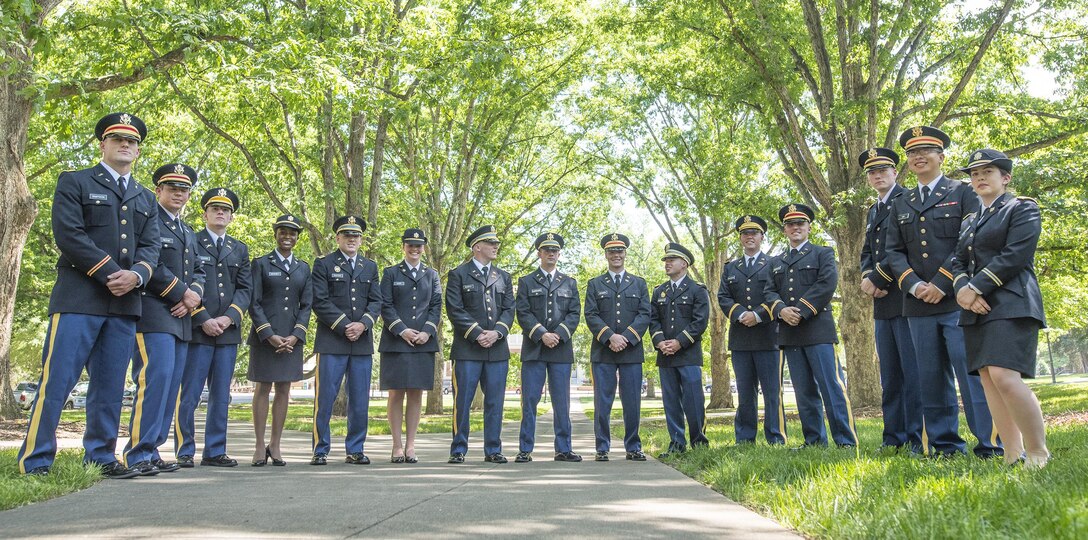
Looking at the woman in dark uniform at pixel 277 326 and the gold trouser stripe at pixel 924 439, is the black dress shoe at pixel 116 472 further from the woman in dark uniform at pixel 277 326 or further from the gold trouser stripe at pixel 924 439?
the gold trouser stripe at pixel 924 439

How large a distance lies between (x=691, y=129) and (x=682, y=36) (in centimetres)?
779

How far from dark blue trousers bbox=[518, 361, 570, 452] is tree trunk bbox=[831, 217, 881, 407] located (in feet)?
27.4

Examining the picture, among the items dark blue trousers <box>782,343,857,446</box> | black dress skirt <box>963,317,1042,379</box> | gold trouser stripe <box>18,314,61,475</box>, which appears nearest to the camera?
black dress skirt <box>963,317,1042,379</box>

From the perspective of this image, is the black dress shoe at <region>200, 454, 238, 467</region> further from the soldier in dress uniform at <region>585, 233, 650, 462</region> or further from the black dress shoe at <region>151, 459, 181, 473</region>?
the soldier in dress uniform at <region>585, 233, 650, 462</region>

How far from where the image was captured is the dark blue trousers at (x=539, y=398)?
7746 millimetres

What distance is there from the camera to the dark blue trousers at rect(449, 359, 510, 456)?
25.0ft

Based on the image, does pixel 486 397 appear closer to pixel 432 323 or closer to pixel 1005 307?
pixel 432 323

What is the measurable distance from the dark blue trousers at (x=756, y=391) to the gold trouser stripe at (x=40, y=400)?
5.65 m

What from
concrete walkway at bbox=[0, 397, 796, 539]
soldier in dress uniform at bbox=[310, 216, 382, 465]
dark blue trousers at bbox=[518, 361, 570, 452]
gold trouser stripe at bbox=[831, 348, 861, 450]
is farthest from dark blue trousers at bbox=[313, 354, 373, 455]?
gold trouser stripe at bbox=[831, 348, 861, 450]

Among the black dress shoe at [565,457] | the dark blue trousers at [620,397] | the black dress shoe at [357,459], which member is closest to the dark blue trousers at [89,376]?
the black dress shoe at [357,459]

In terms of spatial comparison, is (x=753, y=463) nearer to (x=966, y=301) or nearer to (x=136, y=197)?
(x=966, y=301)

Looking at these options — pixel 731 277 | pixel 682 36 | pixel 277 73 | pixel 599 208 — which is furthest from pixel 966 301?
pixel 599 208

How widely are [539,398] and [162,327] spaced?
3.47m

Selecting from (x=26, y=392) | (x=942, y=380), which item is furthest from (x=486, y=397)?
(x=26, y=392)
